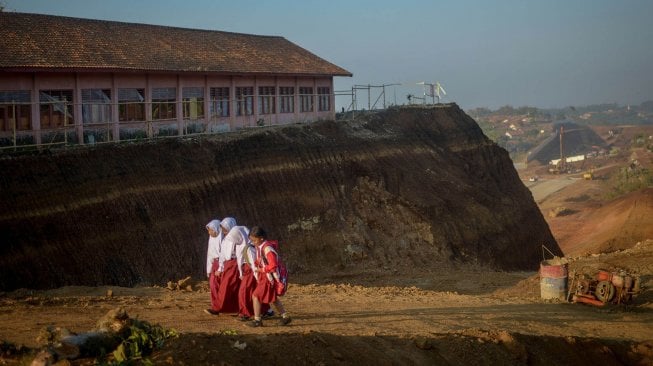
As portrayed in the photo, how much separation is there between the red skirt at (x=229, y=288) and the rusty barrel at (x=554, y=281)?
811 centimetres

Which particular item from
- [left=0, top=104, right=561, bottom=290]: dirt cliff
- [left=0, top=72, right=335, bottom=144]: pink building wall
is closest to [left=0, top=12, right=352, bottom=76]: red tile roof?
[left=0, top=72, right=335, bottom=144]: pink building wall

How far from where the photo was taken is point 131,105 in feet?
98.9

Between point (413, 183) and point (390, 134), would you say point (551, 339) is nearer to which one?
point (413, 183)

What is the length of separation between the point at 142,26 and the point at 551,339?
84.1 ft

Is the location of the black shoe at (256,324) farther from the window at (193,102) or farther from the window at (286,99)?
the window at (286,99)

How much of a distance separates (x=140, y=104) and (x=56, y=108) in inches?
160

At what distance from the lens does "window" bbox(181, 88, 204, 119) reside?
108 feet

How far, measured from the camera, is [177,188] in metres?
24.8

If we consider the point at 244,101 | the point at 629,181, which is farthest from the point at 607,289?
the point at 629,181

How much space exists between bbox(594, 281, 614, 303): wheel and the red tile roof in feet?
57.5

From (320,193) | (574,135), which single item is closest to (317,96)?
(320,193)

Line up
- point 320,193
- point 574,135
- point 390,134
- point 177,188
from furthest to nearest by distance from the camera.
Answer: point 574,135, point 390,134, point 320,193, point 177,188

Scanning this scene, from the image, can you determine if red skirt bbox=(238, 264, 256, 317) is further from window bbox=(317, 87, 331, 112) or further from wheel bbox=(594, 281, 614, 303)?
window bbox=(317, 87, 331, 112)

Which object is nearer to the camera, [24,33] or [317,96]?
[24,33]
